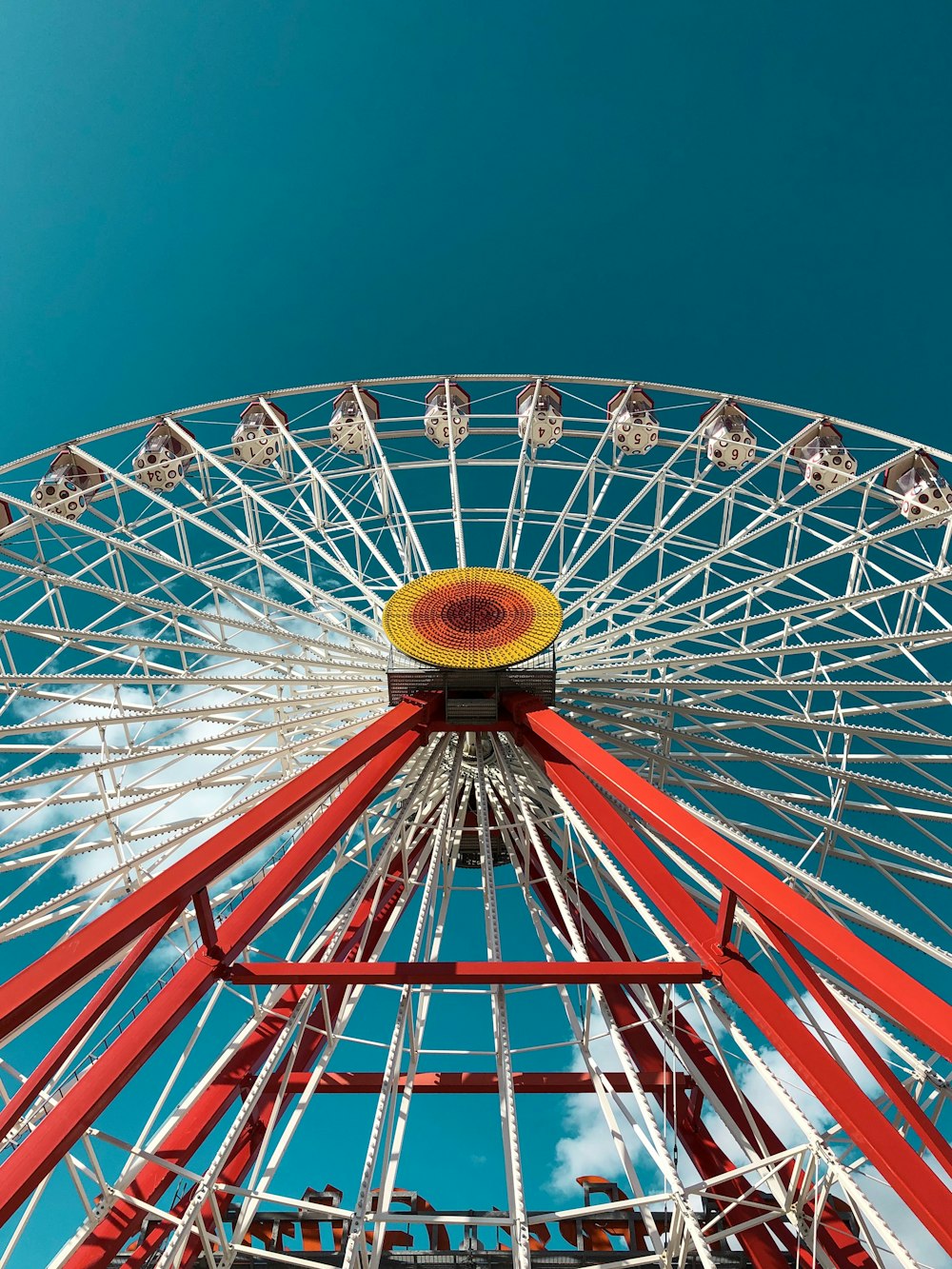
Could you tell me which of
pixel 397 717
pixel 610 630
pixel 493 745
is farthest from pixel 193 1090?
pixel 610 630

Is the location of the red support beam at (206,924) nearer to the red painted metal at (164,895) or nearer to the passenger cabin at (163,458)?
the red painted metal at (164,895)

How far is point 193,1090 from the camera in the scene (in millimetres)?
13031

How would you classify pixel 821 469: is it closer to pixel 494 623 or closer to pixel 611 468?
pixel 611 468

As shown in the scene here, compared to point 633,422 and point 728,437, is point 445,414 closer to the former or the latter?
point 633,422

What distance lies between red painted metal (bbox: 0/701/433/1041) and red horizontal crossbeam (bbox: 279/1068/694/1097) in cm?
610

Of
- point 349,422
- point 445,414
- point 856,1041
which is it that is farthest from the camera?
point 445,414

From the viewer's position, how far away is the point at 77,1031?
1005cm

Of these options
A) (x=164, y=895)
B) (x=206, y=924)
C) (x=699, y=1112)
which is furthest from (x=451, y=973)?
(x=699, y=1112)

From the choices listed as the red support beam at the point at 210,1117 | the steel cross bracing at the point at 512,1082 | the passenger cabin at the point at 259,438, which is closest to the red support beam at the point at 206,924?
the steel cross bracing at the point at 512,1082

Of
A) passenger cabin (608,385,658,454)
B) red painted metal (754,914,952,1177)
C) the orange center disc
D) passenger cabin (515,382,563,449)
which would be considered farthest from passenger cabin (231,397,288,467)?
red painted metal (754,914,952,1177)

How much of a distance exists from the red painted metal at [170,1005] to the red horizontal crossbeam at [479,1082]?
566 cm

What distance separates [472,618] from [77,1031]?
31.4 feet

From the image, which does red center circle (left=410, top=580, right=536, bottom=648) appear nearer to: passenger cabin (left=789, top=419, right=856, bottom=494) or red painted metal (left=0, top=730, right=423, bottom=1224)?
red painted metal (left=0, top=730, right=423, bottom=1224)

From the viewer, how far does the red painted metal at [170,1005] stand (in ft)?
24.2
